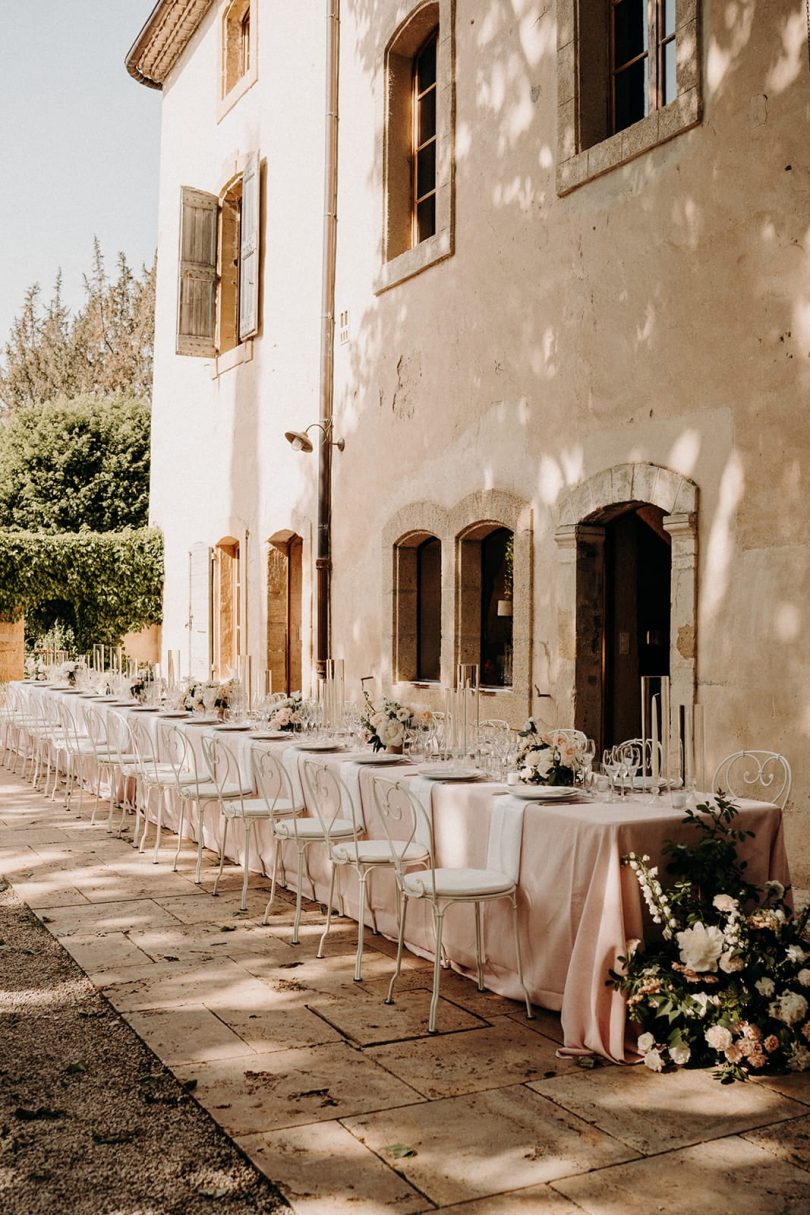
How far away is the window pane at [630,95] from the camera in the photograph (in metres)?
7.36

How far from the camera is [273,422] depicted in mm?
11992

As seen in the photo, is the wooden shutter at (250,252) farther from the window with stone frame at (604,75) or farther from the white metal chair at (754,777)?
the white metal chair at (754,777)

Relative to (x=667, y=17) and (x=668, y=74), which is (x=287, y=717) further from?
(x=667, y=17)

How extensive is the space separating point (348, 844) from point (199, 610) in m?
9.62

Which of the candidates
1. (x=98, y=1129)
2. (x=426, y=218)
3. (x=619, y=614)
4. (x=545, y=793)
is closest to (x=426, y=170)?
(x=426, y=218)

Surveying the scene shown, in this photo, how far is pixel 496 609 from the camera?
28.5 feet

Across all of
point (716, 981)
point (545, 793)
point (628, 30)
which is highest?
point (628, 30)

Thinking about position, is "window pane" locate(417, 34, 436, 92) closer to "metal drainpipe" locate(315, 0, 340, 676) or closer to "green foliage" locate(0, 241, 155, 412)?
"metal drainpipe" locate(315, 0, 340, 676)

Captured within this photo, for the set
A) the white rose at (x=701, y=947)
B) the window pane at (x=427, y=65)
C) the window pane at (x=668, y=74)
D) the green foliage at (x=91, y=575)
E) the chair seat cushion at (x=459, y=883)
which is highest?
the window pane at (x=427, y=65)

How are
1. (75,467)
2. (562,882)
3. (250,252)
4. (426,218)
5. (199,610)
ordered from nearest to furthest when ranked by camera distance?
(562,882) < (426,218) < (250,252) < (199,610) < (75,467)

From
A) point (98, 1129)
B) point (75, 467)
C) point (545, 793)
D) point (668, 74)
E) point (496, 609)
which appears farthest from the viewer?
point (75, 467)

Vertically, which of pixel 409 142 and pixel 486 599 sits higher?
pixel 409 142

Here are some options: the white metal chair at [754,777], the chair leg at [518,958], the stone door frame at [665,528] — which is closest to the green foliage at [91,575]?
the stone door frame at [665,528]

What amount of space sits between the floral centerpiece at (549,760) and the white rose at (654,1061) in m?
1.20
